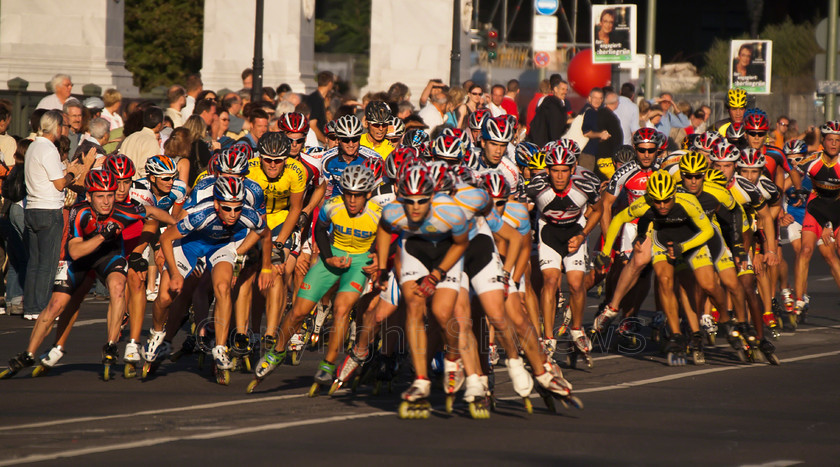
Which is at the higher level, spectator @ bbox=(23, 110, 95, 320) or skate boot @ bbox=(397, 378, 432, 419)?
spectator @ bbox=(23, 110, 95, 320)

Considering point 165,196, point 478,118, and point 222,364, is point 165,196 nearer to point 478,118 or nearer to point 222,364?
point 222,364

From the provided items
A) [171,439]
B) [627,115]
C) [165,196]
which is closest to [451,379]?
[171,439]

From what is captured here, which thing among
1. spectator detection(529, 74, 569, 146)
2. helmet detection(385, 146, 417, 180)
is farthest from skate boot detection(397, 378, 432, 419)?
spectator detection(529, 74, 569, 146)

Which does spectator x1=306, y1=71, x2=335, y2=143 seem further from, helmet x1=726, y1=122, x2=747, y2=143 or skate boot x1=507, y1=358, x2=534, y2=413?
skate boot x1=507, y1=358, x2=534, y2=413

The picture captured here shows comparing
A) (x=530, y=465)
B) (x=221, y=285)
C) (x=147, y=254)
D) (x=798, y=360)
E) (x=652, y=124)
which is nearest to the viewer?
(x=530, y=465)

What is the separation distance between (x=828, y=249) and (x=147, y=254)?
8844mm

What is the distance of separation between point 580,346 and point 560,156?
1878 millimetres

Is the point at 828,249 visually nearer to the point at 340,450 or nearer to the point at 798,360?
the point at 798,360

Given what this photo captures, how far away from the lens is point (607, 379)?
12.2 metres

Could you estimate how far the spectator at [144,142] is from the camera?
55.3ft

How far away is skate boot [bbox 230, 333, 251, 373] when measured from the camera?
39.7 feet

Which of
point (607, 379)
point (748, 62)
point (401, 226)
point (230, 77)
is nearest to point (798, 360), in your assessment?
point (607, 379)

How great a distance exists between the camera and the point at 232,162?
1230 cm

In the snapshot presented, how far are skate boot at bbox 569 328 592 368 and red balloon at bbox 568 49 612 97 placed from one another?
24.9m
